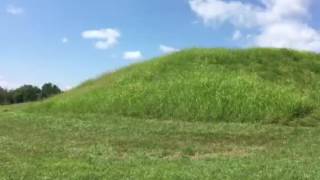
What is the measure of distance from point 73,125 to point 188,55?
1709 cm

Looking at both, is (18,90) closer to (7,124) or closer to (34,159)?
(7,124)

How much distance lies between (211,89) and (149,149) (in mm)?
15525

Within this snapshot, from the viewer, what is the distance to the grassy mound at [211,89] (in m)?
35.2

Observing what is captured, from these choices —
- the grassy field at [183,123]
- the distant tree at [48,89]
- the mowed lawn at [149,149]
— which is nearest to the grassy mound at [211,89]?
the grassy field at [183,123]

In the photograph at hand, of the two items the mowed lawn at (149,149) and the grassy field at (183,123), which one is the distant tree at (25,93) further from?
the mowed lawn at (149,149)

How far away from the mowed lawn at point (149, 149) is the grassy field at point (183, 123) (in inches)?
1.4

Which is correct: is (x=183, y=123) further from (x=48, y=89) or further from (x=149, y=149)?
(x=48, y=89)

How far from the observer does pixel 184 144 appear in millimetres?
24656

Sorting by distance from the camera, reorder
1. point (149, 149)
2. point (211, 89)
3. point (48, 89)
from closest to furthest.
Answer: point (149, 149)
point (211, 89)
point (48, 89)

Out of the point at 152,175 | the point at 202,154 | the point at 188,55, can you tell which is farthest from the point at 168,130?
the point at 188,55

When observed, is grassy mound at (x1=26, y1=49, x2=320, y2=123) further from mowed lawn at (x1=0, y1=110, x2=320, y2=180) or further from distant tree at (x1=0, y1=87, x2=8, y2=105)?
distant tree at (x1=0, y1=87, x2=8, y2=105)

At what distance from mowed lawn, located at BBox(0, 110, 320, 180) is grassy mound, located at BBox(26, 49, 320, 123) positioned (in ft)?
9.45

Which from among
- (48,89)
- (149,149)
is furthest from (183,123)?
(48,89)

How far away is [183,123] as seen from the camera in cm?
3188
